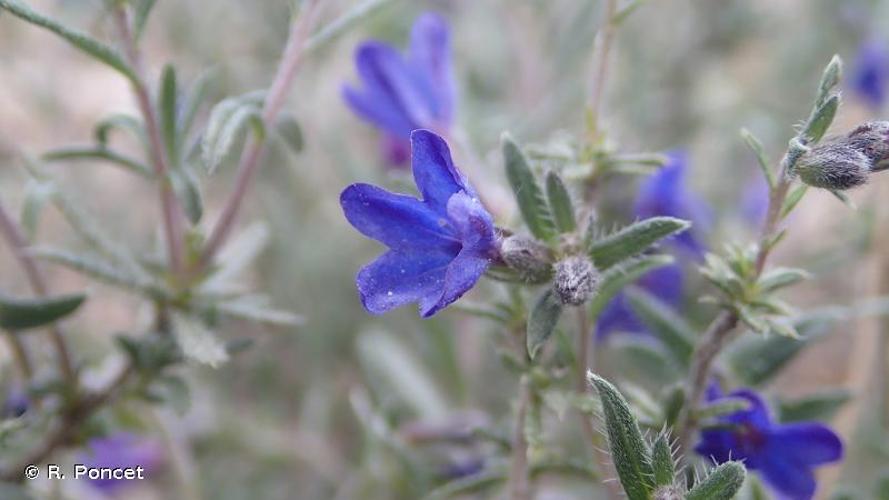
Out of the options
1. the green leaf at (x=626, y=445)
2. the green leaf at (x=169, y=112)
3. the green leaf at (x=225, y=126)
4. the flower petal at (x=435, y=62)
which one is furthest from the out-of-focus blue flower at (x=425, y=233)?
the flower petal at (x=435, y=62)

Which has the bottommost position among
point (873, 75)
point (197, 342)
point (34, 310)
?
point (197, 342)

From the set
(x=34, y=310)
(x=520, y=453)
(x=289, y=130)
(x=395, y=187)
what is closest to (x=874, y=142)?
(x=520, y=453)

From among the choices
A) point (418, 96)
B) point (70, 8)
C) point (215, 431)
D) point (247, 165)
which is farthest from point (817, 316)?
point (70, 8)

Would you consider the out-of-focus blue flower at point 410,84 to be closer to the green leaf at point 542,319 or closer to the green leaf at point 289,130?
the green leaf at point 289,130

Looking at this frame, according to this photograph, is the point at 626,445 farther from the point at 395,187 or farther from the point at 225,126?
the point at 395,187

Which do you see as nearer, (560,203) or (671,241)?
(560,203)

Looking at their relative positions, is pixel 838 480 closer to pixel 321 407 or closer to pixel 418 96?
pixel 418 96
